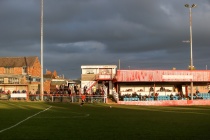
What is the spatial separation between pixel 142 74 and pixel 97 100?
42.7 feet

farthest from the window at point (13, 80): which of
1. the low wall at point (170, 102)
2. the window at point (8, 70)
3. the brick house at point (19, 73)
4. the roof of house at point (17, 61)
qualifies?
the low wall at point (170, 102)

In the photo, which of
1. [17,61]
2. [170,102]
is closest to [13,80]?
[17,61]

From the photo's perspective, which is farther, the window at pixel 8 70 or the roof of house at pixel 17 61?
the roof of house at pixel 17 61

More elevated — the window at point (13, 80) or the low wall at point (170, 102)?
the window at point (13, 80)

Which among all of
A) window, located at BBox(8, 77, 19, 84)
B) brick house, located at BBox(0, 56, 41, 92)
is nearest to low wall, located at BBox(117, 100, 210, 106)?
brick house, located at BBox(0, 56, 41, 92)

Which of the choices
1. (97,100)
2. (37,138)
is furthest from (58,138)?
(97,100)

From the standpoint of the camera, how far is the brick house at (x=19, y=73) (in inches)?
3179

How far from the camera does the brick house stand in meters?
80.8

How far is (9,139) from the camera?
13.8 metres

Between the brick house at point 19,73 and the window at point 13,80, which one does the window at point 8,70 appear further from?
the window at point 13,80

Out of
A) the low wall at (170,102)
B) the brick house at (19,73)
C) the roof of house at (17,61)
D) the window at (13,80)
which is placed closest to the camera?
the low wall at (170,102)

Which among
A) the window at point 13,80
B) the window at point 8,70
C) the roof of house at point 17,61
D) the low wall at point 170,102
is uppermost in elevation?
the roof of house at point 17,61

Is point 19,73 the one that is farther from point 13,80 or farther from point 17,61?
point 13,80

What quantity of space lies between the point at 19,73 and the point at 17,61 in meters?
4.03
